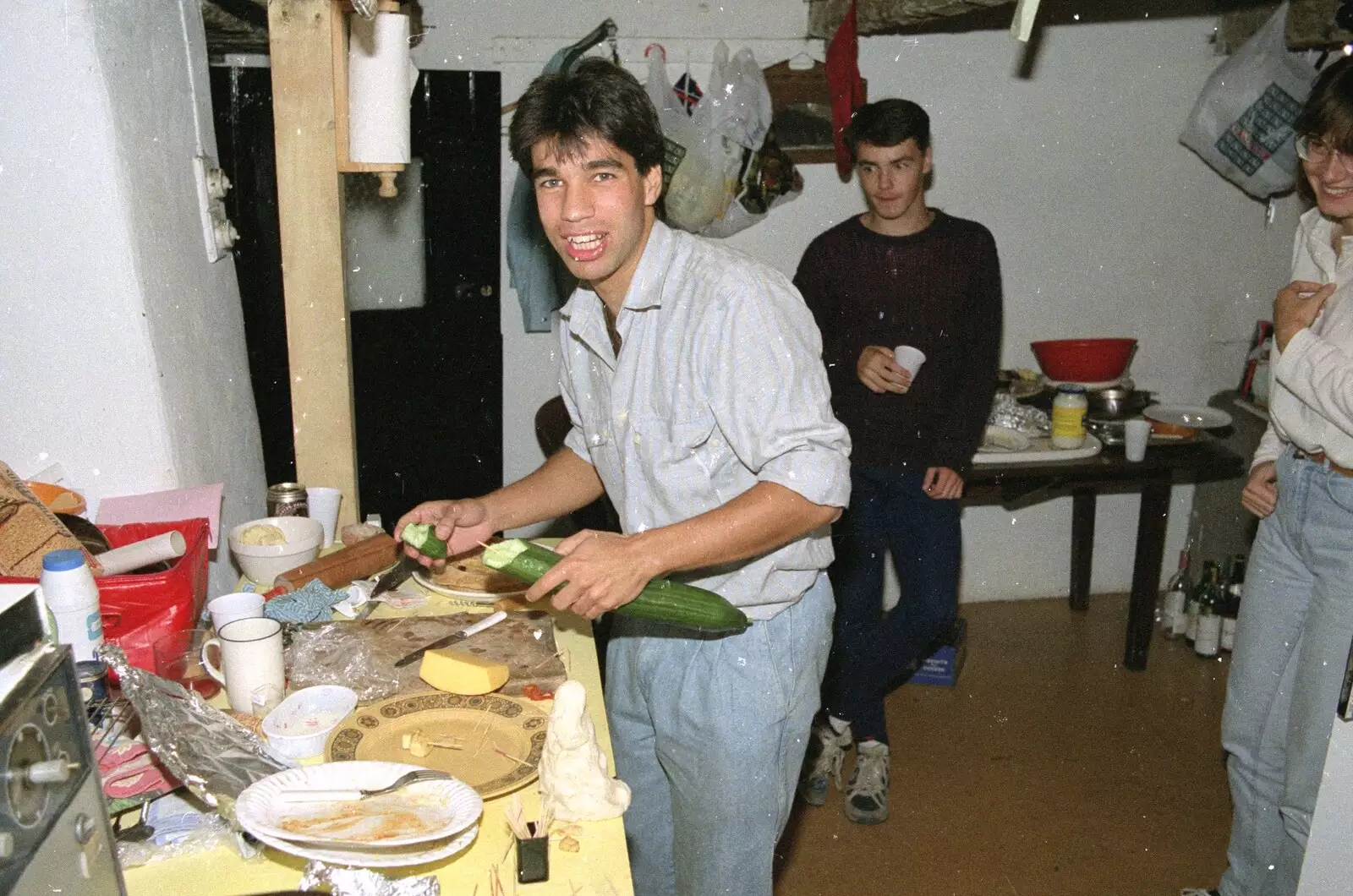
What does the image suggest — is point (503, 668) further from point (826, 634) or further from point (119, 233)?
point (119, 233)

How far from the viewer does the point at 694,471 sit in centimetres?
201

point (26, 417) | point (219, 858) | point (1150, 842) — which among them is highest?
point (26, 417)

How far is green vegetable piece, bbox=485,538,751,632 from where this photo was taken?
1760 millimetres

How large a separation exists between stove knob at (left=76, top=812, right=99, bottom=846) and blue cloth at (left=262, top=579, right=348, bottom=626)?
0.97 meters

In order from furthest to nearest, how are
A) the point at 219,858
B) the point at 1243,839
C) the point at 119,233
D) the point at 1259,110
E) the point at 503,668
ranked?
the point at 1259,110
the point at 1243,839
the point at 119,233
the point at 503,668
the point at 219,858

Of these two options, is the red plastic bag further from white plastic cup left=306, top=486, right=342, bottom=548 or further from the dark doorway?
the dark doorway

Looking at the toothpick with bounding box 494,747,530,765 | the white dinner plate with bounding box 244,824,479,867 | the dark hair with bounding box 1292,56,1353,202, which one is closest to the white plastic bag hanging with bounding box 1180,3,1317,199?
the dark hair with bounding box 1292,56,1353,202

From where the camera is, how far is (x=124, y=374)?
223 cm

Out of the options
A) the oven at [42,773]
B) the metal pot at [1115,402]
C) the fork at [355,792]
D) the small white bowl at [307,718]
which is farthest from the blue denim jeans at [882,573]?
the oven at [42,773]

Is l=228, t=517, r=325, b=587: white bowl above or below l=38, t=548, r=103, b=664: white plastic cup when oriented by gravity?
below

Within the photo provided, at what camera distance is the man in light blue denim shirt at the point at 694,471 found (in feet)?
6.08

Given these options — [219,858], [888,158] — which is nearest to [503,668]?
[219,858]

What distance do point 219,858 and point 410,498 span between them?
369cm

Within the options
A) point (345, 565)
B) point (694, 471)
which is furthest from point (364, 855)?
point (345, 565)
